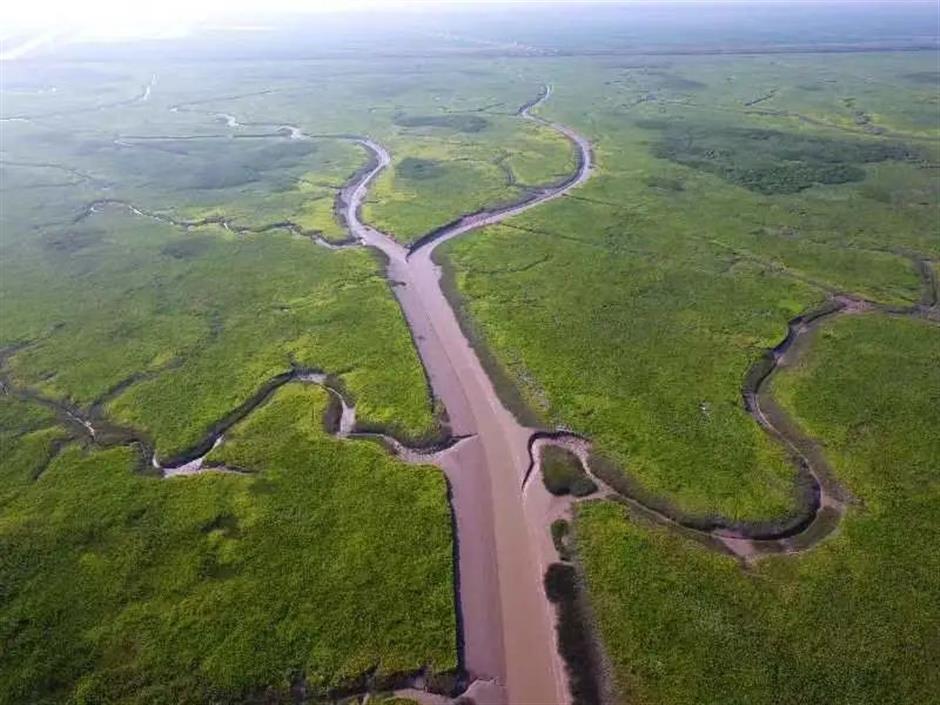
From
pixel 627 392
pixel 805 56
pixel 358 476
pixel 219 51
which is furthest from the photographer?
pixel 219 51

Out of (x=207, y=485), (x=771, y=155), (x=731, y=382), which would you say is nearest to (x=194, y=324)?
(x=207, y=485)

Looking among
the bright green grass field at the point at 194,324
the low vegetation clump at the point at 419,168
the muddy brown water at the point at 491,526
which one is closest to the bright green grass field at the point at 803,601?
the muddy brown water at the point at 491,526

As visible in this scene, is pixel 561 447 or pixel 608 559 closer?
pixel 608 559

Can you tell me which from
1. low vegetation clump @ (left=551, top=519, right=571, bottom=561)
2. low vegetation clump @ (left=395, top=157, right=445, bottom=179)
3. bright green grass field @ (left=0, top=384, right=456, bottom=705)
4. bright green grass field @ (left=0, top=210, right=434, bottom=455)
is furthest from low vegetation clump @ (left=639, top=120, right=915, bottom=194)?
bright green grass field @ (left=0, top=384, right=456, bottom=705)

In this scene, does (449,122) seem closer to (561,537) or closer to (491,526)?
(491,526)

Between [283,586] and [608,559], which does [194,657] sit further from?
[608,559]

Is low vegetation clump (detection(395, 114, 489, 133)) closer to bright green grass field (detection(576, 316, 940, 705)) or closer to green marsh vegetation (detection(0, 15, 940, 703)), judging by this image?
green marsh vegetation (detection(0, 15, 940, 703))

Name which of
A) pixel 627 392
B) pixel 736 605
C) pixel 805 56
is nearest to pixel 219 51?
pixel 805 56
